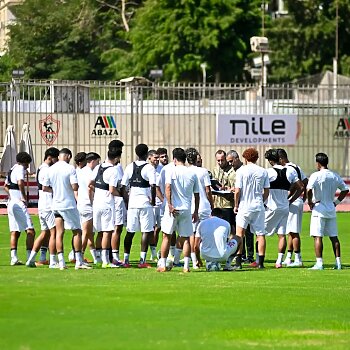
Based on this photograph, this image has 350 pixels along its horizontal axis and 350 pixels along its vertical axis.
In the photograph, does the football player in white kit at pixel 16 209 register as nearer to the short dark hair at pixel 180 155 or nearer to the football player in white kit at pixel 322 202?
the short dark hair at pixel 180 155

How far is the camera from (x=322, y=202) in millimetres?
22000

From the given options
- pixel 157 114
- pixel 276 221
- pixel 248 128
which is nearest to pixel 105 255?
pixel 276 221

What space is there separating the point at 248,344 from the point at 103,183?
28.3 ft

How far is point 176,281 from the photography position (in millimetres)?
18844

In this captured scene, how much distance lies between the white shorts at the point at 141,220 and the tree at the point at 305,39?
52.0 m

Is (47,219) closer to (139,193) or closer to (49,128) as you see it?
(139,193)

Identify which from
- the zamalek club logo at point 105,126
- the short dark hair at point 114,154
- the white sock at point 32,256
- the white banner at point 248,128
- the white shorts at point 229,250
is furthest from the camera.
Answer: the white banner at point 248,128

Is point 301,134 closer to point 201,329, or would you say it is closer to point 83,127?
point 83,127

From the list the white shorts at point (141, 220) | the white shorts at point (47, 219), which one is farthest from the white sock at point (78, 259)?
the white shorts at point (141, 220)

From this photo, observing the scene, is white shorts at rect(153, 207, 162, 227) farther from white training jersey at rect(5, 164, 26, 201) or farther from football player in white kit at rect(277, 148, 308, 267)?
white training jersey at rect(5, 164, 26, 201)

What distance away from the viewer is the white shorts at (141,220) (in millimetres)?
21562

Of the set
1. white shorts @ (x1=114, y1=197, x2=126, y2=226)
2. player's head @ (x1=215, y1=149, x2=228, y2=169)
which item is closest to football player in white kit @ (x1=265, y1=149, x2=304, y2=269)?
player's head @ (x1=215, y1=149, x2=228, y2=169)

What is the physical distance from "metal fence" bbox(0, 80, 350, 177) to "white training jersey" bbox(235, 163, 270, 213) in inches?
675

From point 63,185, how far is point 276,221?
408 centimetres
